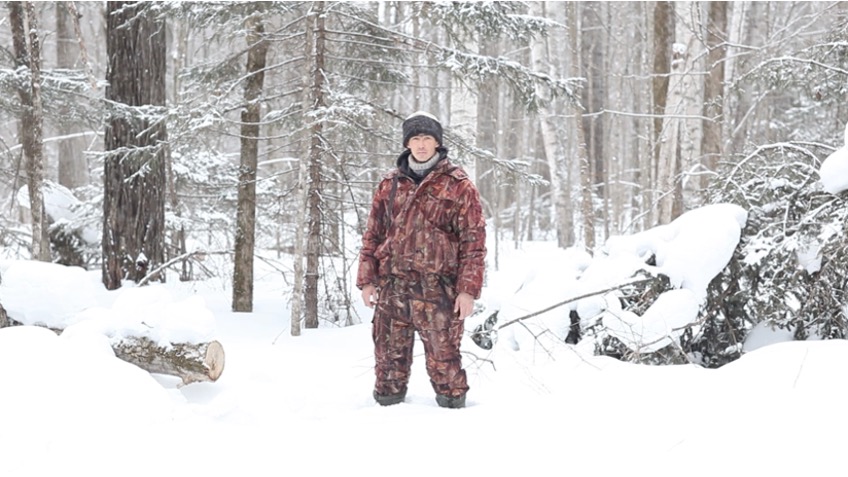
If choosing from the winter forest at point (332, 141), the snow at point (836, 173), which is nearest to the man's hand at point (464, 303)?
the winter forest at point (332, 141)

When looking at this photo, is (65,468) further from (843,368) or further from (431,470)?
(843,368)

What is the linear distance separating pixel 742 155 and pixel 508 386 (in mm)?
3408

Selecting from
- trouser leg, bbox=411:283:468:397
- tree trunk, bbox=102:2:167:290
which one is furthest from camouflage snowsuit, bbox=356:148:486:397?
tree trunk, bbox=102:2:167:290

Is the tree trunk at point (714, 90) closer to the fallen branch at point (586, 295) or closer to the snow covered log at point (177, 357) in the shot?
the fallen branch at point (586, 295)

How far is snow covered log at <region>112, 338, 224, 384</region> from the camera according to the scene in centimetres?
418

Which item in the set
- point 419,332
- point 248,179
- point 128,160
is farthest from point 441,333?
point 128,160

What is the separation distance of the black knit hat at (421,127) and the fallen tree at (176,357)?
1.86m

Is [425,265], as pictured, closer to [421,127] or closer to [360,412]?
[421,127]

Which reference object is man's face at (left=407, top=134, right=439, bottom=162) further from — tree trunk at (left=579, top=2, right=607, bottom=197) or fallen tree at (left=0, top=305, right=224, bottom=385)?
tree trunk at (left=579, top=2, right=607, bottom=197)

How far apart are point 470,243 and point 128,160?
5.16 meters

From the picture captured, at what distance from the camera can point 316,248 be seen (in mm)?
6992

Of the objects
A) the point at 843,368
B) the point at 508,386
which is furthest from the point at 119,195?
the point at 843,368

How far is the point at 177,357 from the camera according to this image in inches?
165

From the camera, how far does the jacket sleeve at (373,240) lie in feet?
13.8
